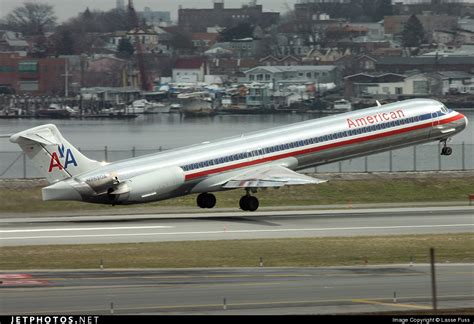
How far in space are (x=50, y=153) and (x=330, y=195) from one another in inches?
814

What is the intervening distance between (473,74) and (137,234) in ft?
466

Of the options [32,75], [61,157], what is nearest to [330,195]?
[61,157]

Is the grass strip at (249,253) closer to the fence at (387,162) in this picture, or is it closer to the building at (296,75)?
the fence at (387,162)

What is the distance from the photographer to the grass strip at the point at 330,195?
222ft

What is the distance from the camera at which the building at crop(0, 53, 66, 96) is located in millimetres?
178000

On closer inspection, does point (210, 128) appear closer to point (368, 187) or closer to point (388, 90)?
point (388, 90)

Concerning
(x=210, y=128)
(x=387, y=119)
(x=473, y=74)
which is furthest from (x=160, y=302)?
(x=473, y=74)

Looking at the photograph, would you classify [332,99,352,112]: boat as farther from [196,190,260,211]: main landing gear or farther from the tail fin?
the tail fin

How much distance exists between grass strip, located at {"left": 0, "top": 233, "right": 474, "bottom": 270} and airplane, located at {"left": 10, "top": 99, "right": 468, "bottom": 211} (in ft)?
27.6

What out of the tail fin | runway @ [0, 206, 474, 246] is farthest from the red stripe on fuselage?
the tail fin

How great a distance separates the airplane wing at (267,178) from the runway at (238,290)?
18.6 meters

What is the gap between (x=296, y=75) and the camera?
199 meters

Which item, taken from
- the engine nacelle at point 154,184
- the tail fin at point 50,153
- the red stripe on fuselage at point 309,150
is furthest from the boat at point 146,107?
the tail fin at point 50,153

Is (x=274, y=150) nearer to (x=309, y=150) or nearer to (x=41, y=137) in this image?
(x=309, y=150)
